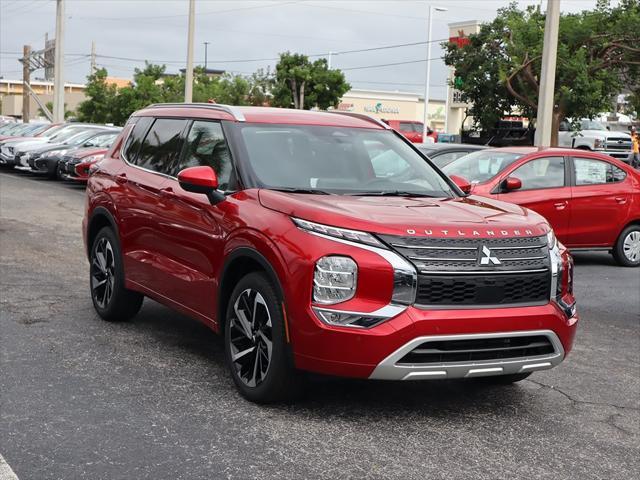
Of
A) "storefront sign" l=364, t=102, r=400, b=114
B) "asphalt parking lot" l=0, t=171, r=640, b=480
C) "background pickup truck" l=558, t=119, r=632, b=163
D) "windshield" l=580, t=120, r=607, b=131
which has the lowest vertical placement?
"asphalt parking lot" l=0, t=171, r=640, b=480

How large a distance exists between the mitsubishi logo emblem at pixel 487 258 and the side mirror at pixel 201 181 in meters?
1.74

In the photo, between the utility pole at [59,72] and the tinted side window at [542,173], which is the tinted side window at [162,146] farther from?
the utility pole at [59,72]

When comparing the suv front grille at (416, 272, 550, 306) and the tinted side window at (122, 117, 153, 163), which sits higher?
the tinted side window at (122, 117, 153, 163)

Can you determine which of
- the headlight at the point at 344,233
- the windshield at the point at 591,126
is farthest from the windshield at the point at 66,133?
the headlight at the point at 344,233

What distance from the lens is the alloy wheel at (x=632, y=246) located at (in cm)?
1295

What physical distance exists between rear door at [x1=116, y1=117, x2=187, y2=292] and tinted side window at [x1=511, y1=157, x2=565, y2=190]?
19.7 ft

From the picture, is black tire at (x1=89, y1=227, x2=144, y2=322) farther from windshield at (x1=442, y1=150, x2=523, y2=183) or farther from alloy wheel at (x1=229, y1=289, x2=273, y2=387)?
windshield at (x1=442, y1=150, x2=523, y2=183)

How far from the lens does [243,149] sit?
238 inches

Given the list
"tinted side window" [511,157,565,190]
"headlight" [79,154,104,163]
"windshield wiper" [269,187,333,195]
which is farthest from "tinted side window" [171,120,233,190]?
"headlight" [79,154,104,163]

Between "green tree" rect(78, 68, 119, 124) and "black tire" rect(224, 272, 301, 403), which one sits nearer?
"black tire" rect(224, 272, 301, 403)

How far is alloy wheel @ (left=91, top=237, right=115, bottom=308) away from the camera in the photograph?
7.50 metres

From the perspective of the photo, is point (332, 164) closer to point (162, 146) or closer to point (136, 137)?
point (162, 146)

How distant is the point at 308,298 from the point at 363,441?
2.66ft

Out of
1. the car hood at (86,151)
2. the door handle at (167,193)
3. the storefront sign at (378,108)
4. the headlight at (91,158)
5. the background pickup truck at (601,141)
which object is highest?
the storefront sign at (378,108)
